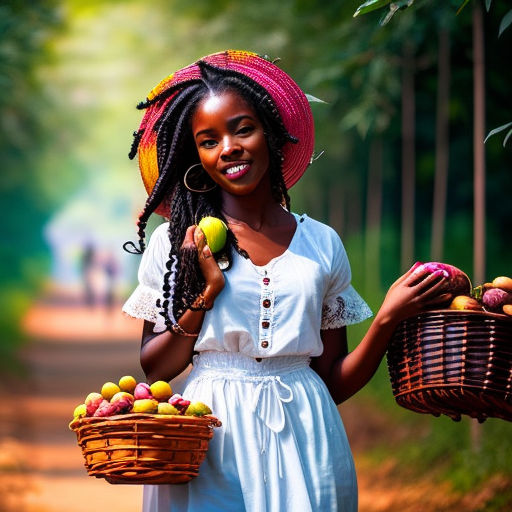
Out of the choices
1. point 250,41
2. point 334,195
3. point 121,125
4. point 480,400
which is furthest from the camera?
point 121,125

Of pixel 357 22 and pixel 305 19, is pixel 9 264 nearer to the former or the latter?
pixel 305 19

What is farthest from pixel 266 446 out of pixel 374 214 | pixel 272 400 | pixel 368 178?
pixel 368 178

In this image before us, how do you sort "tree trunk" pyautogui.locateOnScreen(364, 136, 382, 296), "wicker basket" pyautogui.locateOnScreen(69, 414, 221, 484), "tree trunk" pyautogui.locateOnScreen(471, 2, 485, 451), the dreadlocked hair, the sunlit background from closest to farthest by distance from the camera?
"wicker basket" pyautogui.locateOnScreen(69, 414, 221, 484) → the dreadlocked hair → "tree trunk" pyautogui.locateOnScreen(471, 2, 485, 451) → the sunlit background → "tree trunk" pyautogui.locateOnScreen(364, 136, 382, 296)

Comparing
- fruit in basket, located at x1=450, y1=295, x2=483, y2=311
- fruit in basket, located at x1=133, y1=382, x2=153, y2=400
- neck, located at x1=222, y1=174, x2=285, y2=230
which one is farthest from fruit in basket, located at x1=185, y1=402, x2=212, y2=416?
fruit in basket, located at x1=450, y1=295, x2=483, y2=311

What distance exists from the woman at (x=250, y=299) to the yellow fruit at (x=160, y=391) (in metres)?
0.23

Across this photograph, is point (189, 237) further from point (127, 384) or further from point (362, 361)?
point (362, 361)

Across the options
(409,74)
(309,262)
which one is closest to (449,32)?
(409,74)

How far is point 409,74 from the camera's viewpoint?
12.6 meters

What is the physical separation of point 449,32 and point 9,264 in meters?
20.2

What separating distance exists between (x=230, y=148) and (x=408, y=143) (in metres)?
9.36

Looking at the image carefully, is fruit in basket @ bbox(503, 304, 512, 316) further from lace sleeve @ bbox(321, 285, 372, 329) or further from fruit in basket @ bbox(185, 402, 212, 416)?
fruit in basket @ bbox(185, 402, 212, 416)

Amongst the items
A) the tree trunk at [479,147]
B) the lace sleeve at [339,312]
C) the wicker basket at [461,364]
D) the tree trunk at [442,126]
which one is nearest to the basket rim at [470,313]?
the wicker basket at [461,364]

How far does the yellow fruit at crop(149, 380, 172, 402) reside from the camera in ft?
11.9

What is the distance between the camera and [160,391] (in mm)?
3639
